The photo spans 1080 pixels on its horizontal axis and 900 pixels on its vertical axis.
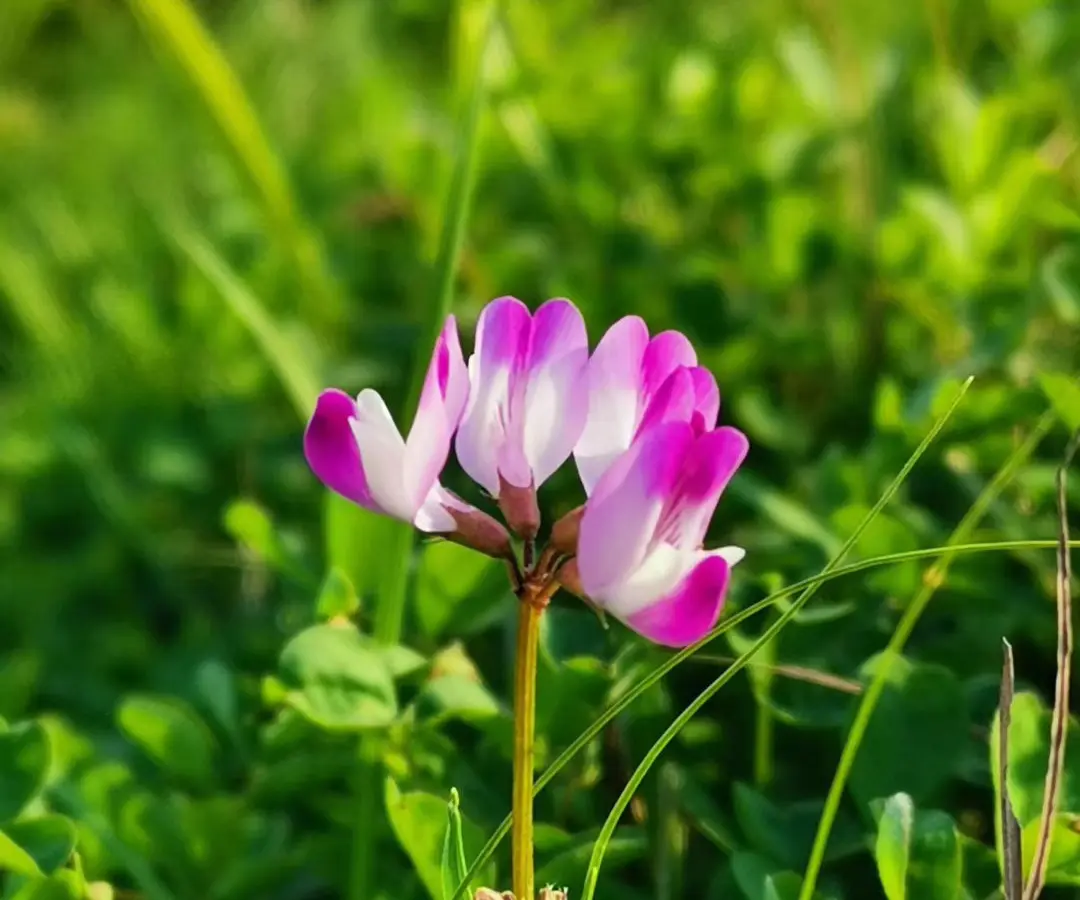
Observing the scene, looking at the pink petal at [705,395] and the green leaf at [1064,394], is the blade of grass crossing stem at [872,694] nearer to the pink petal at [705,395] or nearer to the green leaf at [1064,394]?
the green leaf at [1064,394]

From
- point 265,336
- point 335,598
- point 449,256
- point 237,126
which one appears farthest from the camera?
point 237,126

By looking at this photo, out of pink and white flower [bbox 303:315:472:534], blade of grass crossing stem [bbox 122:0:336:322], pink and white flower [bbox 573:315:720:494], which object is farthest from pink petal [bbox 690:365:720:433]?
blade of grass crossing stem [bbox 122:0:336:322]

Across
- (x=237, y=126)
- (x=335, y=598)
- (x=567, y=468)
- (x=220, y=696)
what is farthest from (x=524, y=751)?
(x=237, y=126)

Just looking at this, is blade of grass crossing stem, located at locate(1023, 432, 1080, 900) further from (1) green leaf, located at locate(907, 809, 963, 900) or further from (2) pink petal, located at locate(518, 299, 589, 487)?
(2) pink petal, located at locate(518, 299, 589, 487)

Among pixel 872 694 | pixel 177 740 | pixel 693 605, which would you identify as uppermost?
pixel 693 605

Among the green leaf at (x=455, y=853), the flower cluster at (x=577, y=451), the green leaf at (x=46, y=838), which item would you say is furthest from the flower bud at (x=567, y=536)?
the green leaf at (x=46, y=838)

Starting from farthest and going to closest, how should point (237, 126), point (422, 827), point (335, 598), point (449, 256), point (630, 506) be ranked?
point (237, 126), point (449, 256), point (335, 598), point (422, 827), point (630, 506)

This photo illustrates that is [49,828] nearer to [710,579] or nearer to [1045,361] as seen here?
[710,579]

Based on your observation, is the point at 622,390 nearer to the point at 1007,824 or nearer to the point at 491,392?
the point at 491,392
